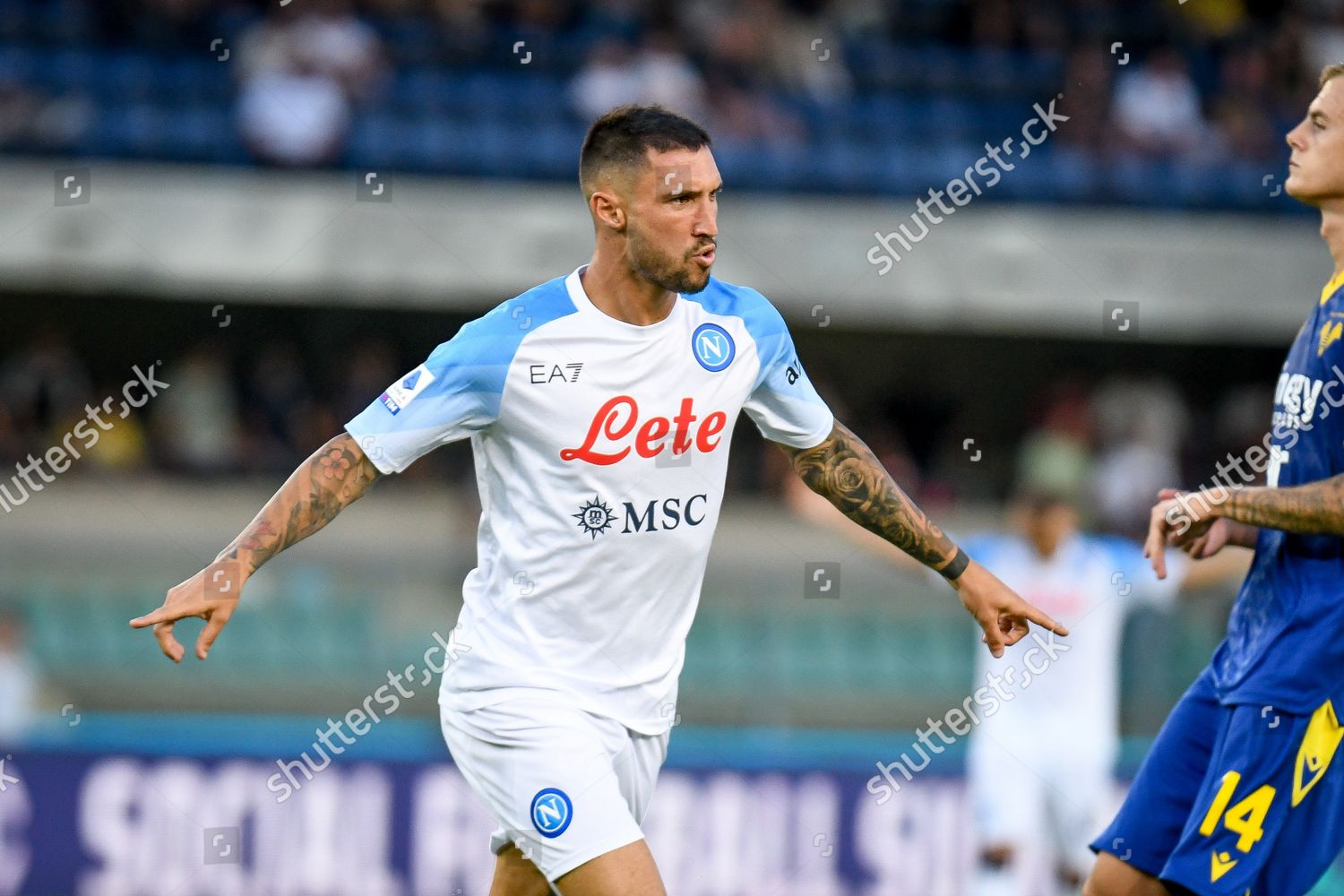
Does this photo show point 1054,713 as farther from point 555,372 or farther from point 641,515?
point 555,372

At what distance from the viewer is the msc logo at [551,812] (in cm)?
424

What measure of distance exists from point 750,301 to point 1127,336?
14.7m

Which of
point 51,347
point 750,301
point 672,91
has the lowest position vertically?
point 750,301

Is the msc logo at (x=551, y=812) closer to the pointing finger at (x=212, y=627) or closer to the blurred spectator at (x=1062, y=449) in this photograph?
the pointing finger at (x=212, y=627)

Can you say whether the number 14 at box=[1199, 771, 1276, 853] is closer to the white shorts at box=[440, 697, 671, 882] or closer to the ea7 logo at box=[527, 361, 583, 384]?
the white shorts at box=[440, 697, 671, 882]

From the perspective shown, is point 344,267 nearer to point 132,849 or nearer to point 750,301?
point 132,849

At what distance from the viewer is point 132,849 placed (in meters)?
9.22

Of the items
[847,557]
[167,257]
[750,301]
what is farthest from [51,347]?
[750,301]

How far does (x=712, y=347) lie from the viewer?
15.0ft

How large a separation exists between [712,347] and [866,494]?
2.06ft

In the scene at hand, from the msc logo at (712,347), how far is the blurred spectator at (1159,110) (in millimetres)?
12353

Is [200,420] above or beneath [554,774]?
above

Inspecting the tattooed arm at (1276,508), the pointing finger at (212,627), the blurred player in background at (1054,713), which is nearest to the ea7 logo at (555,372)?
the pointing finger at (212,627)

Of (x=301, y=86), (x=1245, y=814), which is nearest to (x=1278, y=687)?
(x=1245, y=814)
